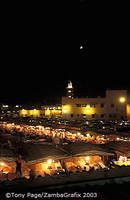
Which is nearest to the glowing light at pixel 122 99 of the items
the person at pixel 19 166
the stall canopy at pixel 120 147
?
the stall canopy at pixel 120 147

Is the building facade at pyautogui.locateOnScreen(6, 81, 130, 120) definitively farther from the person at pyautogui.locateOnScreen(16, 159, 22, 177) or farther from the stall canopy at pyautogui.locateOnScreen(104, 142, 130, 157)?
the person at pyautogui.locateOnScreen(16, 159, 22, 177)

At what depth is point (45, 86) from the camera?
71125mm

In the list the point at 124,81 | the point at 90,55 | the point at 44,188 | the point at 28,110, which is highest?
the point at 90,55

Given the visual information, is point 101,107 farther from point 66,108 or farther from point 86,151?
point 86,151

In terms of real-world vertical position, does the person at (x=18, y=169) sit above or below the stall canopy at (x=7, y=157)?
below

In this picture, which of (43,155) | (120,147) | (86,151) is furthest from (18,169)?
(120,147)

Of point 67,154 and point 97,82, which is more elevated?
point 97,82

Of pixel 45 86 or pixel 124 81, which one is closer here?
pixel 124 81

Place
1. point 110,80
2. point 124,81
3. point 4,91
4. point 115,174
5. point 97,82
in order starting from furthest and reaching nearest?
point 4,91 → point 97,82 → point 110,80 → point 124,81 → point 115,174

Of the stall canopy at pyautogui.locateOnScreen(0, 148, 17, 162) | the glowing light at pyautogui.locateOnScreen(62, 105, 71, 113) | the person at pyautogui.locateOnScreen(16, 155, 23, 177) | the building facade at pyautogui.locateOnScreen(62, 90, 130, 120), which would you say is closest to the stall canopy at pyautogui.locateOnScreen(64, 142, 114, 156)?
the person at pyautogui.locateOnScreen(16, 155, 23, 177)

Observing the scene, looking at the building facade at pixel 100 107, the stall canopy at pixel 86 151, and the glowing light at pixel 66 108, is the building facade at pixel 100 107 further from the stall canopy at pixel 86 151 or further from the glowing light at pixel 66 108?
the stall canopy at pixel 86 151

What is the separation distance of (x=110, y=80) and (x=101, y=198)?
1807 inches

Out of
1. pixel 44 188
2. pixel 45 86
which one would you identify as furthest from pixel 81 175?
pixel 45 86

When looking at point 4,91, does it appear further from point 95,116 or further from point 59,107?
point 95,116
